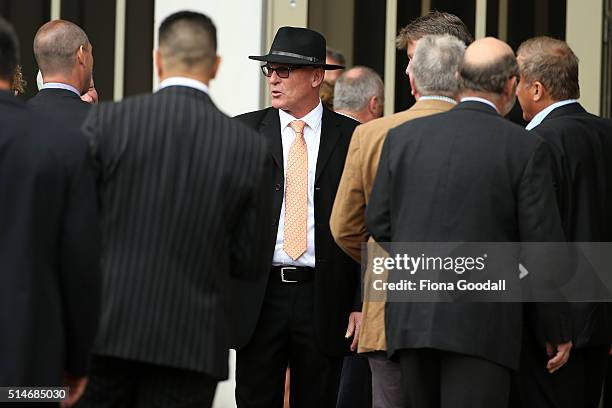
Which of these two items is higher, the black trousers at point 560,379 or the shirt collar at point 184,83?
the shirt collar at point 184,83

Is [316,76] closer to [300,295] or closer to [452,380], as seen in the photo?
[300,295]

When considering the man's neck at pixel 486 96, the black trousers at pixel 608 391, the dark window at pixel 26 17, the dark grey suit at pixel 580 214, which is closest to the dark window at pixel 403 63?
the black trousers at pixel 608 391

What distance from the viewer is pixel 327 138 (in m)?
5.41

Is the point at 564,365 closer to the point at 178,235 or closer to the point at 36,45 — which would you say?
the point at 178,235

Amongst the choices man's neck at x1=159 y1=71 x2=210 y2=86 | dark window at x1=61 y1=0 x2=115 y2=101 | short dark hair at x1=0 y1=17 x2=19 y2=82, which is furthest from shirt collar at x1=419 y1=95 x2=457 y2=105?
dark window at x1=61 y1=0 x2=115 y2=101

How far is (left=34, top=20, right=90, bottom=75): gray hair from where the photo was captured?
17.3ft

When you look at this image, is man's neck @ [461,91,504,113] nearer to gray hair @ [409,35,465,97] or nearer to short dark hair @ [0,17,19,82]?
gray hair @ [409,35,465,97]

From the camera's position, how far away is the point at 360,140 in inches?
186

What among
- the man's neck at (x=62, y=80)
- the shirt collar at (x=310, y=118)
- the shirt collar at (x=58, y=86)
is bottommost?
the shirt collar at (x=310, y=118)

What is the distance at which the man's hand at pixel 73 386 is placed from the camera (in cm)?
350

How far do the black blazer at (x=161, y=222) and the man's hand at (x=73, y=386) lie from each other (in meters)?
0.15

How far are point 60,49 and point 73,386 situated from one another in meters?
2.17

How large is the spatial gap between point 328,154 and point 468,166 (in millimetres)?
1213

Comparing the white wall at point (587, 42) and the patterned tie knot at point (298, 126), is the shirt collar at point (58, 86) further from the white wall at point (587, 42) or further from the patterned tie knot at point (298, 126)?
the white wall at point (587, 42)
